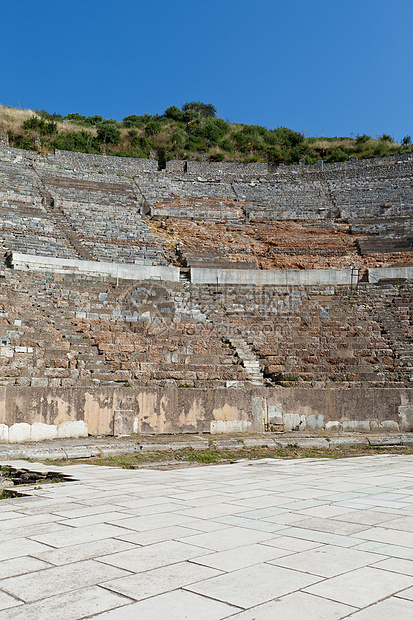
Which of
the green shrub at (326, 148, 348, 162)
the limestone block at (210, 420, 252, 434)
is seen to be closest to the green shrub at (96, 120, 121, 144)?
the green shrub at (326, 148, 348, 162)

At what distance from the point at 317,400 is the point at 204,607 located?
9.59 meters

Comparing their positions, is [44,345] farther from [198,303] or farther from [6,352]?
[198,303]

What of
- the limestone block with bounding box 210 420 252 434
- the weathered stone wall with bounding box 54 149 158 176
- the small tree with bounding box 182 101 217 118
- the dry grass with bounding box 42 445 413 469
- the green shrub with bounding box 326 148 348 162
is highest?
the small tree with bounding box 182 101 217 118

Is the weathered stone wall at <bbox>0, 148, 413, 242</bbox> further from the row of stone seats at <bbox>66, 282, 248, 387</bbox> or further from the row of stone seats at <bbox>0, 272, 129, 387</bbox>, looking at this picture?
the row of stone seats at <bbox>66, 282, 248, 387</bbox>

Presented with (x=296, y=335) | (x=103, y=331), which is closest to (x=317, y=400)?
(x=296, y=335)

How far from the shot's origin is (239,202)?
82.9 feet

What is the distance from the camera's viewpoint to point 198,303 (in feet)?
52.6

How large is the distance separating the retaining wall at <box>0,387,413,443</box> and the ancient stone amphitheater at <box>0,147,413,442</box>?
29mm

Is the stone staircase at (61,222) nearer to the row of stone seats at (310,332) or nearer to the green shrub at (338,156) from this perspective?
the row of stone seats at (310,332)

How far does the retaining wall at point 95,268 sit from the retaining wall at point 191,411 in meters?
7.14

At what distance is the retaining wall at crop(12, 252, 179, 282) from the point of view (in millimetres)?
16234

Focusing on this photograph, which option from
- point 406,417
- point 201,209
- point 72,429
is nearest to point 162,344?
point 72,429

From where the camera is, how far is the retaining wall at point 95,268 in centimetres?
1623

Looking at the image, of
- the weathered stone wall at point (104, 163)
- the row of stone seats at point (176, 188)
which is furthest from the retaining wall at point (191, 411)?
the weathered stone wall at point (104, 163)
